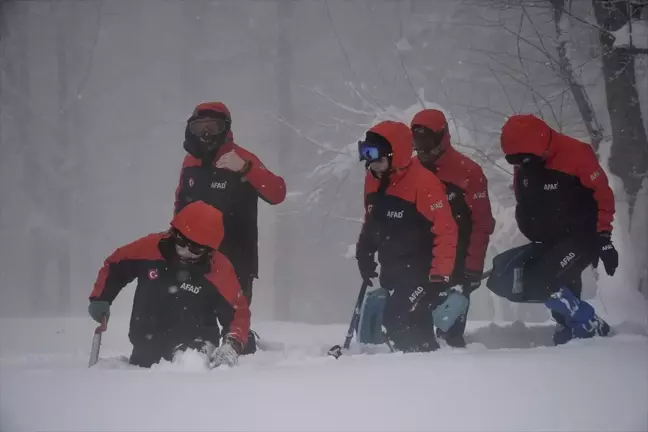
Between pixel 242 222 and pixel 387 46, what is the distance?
5.49 meters

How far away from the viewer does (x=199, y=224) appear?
3660mm

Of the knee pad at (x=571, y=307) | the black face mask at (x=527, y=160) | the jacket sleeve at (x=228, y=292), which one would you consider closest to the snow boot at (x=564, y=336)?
the knee pad at (x=571, y=307)

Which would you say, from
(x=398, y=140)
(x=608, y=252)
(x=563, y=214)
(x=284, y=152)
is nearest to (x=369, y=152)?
(x=398, y=140)

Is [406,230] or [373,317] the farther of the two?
[373,317]

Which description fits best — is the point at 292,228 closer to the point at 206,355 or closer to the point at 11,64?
the point at 11,64

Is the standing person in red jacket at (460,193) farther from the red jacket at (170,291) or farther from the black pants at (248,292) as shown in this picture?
the red jacket at (170,291)

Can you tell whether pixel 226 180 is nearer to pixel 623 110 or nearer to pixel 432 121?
pixel 432 121

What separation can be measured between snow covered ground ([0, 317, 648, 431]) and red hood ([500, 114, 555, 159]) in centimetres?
133

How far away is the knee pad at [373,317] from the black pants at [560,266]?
0.98 m

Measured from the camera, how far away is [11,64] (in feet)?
32.4

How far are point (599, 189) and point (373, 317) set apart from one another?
5.33ft

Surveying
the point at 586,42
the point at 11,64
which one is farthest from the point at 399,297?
the point at 11,64

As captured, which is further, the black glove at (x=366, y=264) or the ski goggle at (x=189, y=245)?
the black glove at (x=366, y=264)

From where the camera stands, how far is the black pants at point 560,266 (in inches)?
169
